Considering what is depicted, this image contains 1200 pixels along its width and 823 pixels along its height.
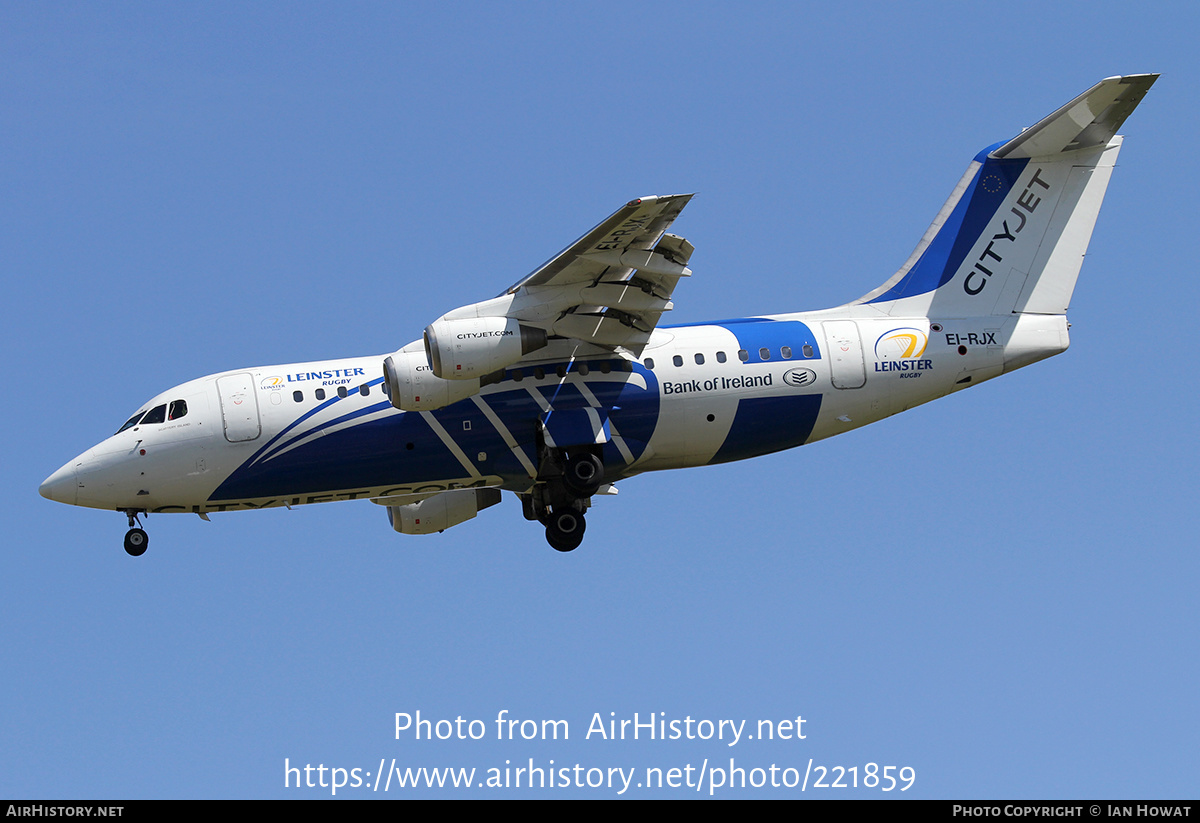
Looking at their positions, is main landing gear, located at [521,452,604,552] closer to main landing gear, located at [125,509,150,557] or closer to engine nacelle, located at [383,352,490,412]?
engine nacelle, located at [383,352,490,412]

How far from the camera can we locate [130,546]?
61.9 feet

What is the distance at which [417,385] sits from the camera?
59.1 ft

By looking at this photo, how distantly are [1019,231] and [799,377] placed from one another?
4015 millimetres

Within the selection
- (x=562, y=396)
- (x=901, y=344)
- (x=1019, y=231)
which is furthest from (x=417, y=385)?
(x=1019, y=231)

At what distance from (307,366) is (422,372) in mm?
1910

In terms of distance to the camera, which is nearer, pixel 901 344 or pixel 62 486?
pixel 62 486

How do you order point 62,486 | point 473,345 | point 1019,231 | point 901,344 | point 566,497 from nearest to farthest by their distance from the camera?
point 473,345 → point 62,486 → point 566,497 → point 901,344 → point 1019,231

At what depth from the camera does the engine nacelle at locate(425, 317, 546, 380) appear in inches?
689

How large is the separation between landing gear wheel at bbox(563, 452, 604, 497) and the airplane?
0.02m

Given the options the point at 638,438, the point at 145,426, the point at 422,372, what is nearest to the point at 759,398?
the point at 638,438

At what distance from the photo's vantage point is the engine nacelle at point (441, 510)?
2156cm

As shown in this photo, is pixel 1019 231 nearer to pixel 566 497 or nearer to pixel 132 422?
pixel 566 497

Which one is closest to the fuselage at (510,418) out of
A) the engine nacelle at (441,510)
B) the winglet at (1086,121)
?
the engine nacelle at (441,510)
